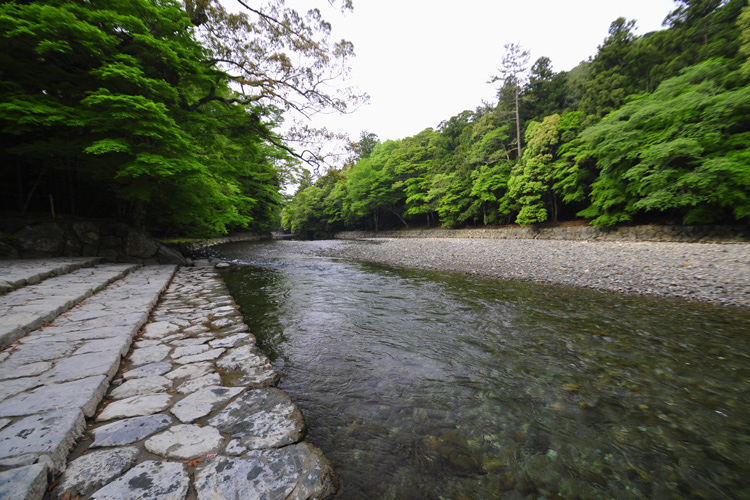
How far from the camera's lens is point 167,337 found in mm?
2928

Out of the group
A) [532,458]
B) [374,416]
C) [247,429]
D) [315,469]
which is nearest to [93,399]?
[247,429]

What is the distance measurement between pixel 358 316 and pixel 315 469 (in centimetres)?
282

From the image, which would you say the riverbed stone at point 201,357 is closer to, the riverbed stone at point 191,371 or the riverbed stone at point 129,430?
the riverbed stone at point 191,371

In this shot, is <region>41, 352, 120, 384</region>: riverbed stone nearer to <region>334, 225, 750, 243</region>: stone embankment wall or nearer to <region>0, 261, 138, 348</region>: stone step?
<region>0, 261, 138, 348</region>: stone step

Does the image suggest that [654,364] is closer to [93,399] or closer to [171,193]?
[93,399]

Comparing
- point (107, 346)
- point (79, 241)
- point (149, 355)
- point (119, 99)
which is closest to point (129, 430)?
point (149, 355)

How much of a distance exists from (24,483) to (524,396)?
297 centimetres

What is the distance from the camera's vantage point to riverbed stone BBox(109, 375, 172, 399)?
6.28ft

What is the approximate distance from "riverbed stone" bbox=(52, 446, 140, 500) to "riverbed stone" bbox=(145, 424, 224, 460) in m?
0.10

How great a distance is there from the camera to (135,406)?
1775 mm

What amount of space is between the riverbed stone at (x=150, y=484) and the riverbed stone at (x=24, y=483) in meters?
0.19

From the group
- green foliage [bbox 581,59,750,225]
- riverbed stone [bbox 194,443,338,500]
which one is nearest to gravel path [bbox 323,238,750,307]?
green foliage [bbox 581,59,750,225]

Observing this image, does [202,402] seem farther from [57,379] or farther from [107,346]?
[107,346]

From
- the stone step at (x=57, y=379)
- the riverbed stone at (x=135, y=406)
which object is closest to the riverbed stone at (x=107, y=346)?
the stone step at (x=57, y=379)
